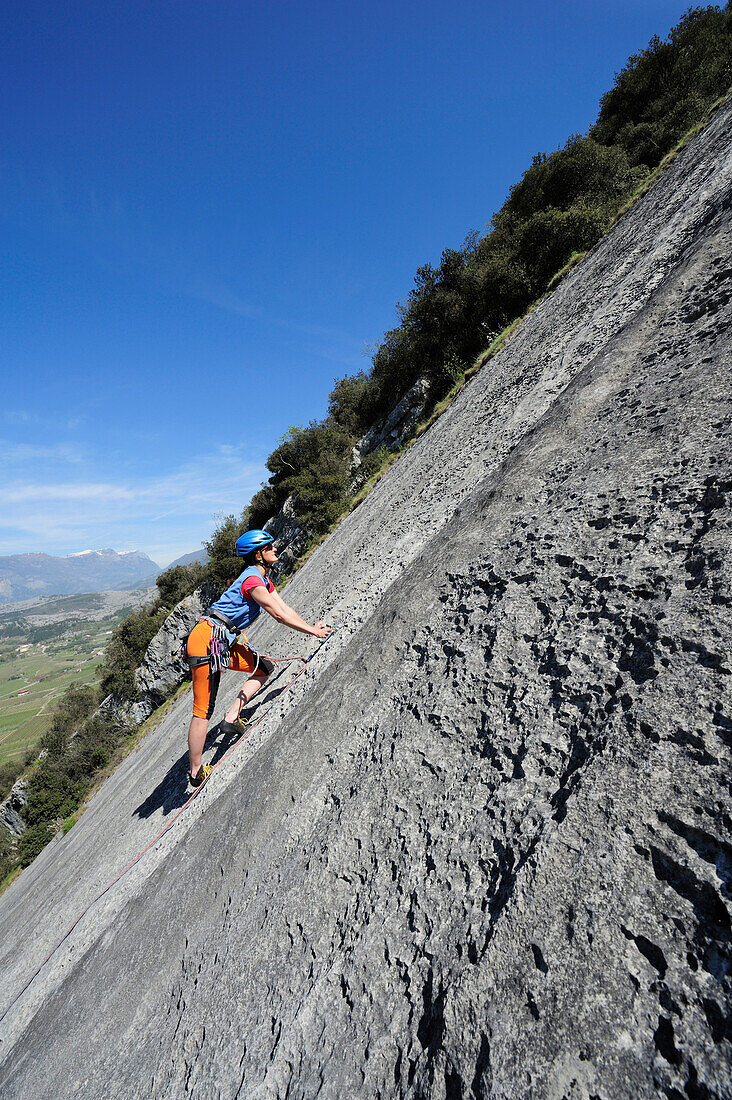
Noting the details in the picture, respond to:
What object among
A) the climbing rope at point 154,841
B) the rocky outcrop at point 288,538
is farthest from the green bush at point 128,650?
the climbing rope at point 154,841

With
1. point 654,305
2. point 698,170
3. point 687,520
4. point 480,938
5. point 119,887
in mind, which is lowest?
point 119,887

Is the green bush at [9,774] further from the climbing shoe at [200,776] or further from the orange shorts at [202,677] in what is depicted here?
the orange shorts at [202,677]

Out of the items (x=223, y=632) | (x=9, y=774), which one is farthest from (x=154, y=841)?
(x=9, y=774)

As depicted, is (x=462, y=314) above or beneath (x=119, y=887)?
above

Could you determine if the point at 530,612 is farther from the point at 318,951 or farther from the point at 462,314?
the point at 462,314

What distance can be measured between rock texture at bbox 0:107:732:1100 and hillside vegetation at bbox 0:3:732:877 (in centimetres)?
920

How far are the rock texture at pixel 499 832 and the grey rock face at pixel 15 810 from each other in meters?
35.5

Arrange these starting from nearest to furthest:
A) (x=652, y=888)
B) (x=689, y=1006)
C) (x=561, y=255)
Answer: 1. (x=689, y=1006)
2. (x=652, y=888)
3. (x=561, y=255)

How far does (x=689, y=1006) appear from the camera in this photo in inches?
52.2

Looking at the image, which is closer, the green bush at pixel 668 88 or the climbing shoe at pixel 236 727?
the climbing shoe at pixel 236 727

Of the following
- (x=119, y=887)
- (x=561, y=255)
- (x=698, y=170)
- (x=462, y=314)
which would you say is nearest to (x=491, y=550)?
(x=119, y=887)

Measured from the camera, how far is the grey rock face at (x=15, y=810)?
31.5m

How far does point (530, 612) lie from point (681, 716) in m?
1.20

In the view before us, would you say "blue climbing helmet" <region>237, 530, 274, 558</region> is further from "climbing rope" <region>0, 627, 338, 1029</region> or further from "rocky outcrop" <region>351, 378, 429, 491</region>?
"rocky outcrop" <region>351, 378, 429, 491</region>
